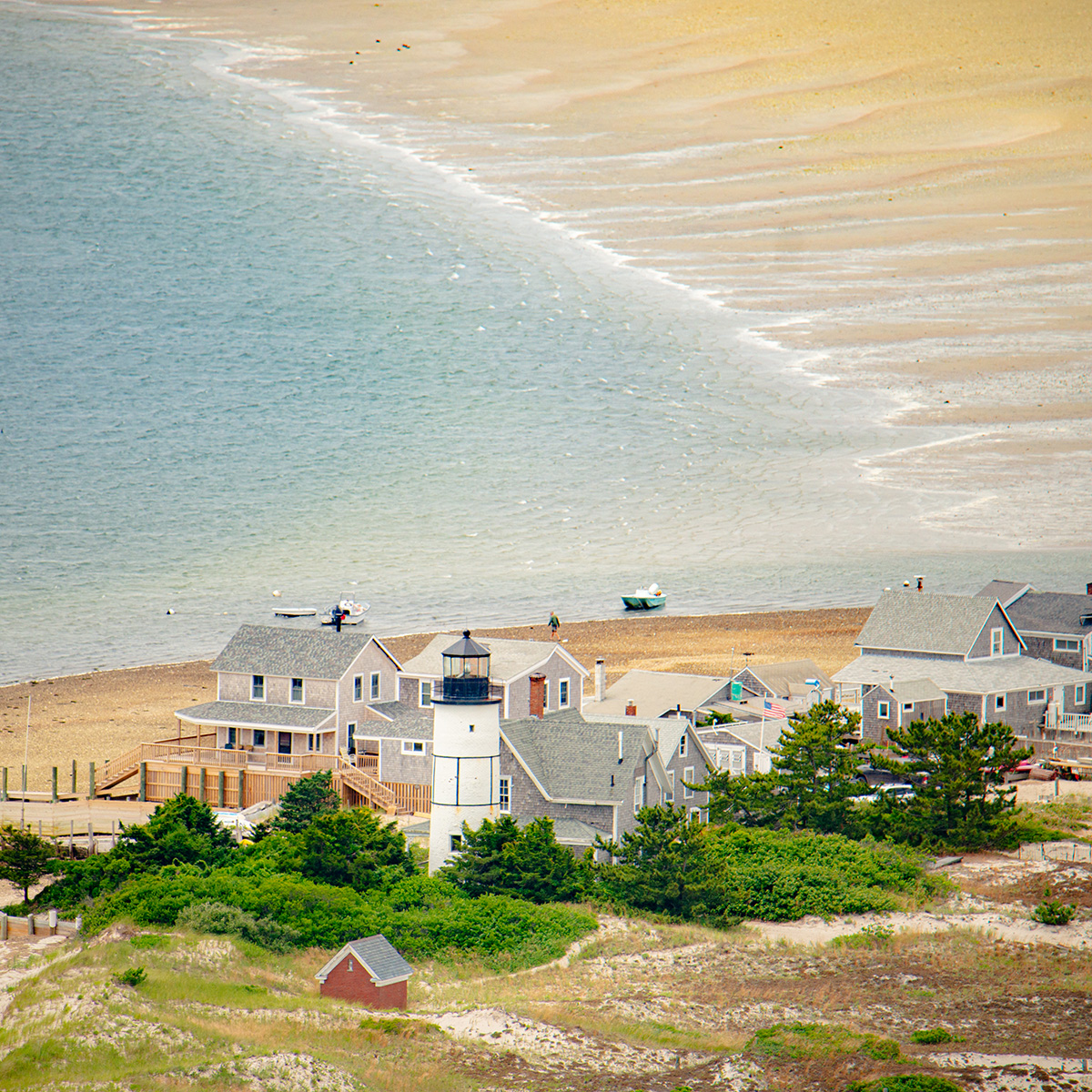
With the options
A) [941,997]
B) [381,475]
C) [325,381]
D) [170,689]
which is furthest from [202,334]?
[941,997]

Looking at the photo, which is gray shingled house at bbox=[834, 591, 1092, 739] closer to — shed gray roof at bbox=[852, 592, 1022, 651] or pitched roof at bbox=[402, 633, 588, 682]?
shed gray roof at bbox=[852, 592, 1022, 651]

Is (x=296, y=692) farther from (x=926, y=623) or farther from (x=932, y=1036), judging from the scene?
(x=932, y=1036)

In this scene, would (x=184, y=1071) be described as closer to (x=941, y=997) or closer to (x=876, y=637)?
(x=941, y=997)

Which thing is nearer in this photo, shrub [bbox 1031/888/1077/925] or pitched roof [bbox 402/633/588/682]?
shrub [bbox 1031/888/1077/925]

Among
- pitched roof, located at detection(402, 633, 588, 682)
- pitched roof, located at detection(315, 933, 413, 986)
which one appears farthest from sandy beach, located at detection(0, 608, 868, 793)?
pitched roof, located at detection(315, 933, 413, 986)

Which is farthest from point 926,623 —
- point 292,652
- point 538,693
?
point 292,652

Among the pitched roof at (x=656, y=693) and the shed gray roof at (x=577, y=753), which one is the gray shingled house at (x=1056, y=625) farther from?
the shed gray roof at (x=577, y=753)

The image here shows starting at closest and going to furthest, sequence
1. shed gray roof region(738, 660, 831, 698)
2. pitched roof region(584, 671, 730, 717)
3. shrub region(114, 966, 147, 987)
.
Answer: shrub region(114, 966, 147, 987)
pitched roof region(584, 671, 730, 717)
shed gray roof region(738, 660, 831, 698)
